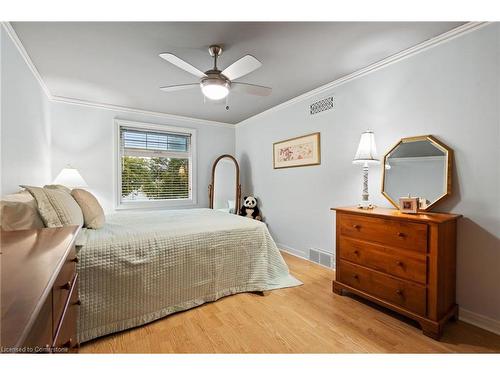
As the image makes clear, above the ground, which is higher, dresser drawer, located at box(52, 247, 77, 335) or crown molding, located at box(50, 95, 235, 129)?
crown molding, located at box(50, 95, 235, 129)

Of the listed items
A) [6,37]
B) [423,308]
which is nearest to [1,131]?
[6,37]

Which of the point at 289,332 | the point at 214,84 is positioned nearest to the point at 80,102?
the point at 214,84

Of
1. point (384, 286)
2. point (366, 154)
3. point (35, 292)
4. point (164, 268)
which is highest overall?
point (366, 154)

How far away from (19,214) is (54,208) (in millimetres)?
189

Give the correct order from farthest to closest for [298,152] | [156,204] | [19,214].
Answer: [156,204], [298,152], [19,214]

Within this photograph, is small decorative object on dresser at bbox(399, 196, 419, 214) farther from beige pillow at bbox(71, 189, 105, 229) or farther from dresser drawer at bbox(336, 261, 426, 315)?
beige pillow at bbox(71, 189, 105, 229)

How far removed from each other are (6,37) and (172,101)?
5.92ft

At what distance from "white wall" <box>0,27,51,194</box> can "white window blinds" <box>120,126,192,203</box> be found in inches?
43.2

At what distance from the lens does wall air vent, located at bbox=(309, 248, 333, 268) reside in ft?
9.57

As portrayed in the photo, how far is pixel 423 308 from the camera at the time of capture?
1687mm

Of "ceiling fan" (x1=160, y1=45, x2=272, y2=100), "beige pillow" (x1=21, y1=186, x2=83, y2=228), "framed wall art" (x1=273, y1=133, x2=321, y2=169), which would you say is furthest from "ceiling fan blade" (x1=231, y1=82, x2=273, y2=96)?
"beige pillow" (x1=21, y1=186, x2=83, y2=228)

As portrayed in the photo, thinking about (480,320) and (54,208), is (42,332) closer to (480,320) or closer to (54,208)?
(54,208)

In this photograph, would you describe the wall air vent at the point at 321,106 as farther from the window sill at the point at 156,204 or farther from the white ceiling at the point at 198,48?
the window sill at the point at 156,204

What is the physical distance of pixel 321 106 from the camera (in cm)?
298
